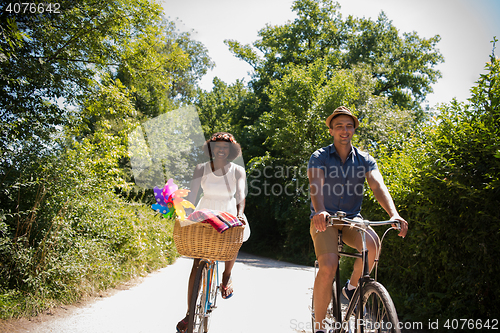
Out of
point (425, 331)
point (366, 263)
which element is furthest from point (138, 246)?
point (366, 263)

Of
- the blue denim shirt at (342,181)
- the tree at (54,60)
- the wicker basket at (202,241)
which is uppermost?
the tree at (54,60)

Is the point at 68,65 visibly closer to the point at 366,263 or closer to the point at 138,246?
the point at 138,246

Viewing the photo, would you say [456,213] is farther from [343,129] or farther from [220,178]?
[220,178]

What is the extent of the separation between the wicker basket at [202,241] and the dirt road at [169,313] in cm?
148

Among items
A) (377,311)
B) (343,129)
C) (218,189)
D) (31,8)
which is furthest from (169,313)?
(31,8)

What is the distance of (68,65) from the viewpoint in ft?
19.5

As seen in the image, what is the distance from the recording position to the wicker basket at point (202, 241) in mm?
3172

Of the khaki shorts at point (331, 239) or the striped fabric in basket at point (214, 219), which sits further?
the striped fabric in basket at point (214, 219)

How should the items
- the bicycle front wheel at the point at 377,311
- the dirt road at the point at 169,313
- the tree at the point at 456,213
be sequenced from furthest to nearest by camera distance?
the dirt road at the point at 169,313
the tree at the point at 456,213
the bicycle front wheel at the point at 377,311

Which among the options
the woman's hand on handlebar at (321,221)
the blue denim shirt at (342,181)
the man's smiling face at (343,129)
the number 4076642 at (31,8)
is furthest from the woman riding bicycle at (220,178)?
the number 4076642 at (31,8)

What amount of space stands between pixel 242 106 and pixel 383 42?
10.4 m

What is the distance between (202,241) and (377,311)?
1518 millimetres

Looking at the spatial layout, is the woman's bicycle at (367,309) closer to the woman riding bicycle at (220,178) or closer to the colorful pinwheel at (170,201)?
the colorful pinwheel at (170,201)

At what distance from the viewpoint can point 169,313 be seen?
195 inches
